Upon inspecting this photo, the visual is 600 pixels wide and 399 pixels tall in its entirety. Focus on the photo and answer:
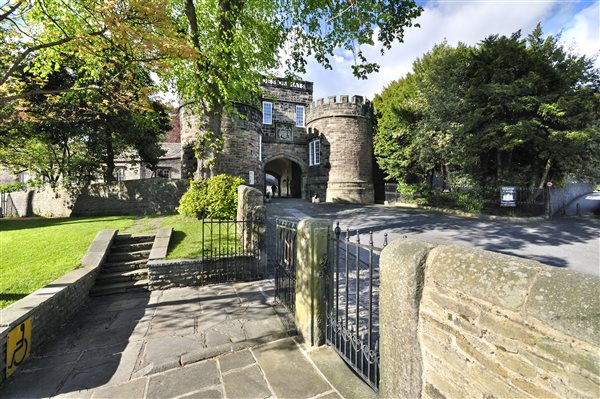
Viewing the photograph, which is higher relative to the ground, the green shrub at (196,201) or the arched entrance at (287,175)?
the arched entrance at (287,175)

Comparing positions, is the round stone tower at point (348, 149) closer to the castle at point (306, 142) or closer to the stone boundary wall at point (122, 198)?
the castle at point (306, 142)

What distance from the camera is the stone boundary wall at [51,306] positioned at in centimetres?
332

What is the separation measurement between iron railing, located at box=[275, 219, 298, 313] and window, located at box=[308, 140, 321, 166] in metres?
19.2

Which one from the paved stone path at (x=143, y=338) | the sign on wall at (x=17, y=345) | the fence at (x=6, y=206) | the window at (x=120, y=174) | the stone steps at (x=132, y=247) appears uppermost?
the window at (x=120, y=174)

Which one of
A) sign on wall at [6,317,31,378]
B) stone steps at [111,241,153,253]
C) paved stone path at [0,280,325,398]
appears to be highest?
stone steps at [111,241,153,253]


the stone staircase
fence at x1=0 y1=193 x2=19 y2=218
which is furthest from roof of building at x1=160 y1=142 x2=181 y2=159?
the stone staircase

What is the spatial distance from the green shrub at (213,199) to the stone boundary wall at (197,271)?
9.66ft

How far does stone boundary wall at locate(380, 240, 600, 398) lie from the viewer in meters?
1.16

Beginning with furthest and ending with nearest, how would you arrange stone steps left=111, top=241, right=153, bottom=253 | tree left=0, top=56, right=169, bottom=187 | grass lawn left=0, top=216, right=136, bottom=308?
tree left=0, top=56, right=169, bottom=187, stone steps left=111, top=241, right=153, bottom=253, grass lawn left=0, top=216, right=136, bottom=308

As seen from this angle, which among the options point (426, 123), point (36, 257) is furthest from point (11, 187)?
point (426, 123)

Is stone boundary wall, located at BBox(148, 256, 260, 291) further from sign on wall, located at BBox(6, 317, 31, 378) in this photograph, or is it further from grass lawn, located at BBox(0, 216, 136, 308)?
sign on wall, located at BBox(6, 317, 31, 378)

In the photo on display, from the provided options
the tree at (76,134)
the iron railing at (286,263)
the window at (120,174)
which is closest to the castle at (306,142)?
the tree at (76,134)

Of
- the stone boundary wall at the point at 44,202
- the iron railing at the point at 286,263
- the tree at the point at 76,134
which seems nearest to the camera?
the iron railing at the point at 286,263

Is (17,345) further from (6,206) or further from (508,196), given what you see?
(6,206)
